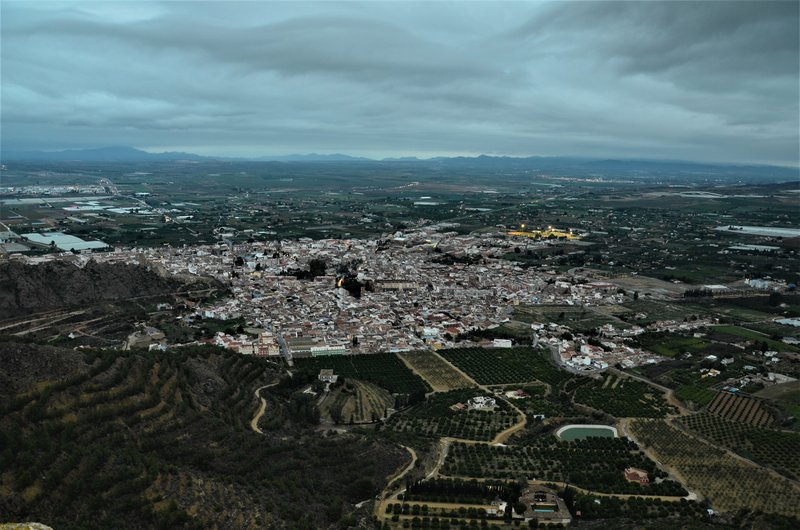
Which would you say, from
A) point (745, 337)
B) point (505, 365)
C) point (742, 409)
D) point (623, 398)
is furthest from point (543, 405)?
Result: point (745, 337)

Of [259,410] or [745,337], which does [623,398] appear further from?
[259,410]

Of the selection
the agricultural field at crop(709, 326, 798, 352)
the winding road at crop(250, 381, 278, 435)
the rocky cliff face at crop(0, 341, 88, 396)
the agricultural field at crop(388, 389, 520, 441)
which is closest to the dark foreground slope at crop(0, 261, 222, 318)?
the rocky cliff face at crop(0, 341, 88, 396)

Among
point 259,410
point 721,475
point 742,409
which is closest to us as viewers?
point 721,475

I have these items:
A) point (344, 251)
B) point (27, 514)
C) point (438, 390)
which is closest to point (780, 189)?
point (344, 251)

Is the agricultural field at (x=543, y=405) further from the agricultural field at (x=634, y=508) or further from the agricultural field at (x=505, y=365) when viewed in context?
the agricultural field at (x=634, y=508)

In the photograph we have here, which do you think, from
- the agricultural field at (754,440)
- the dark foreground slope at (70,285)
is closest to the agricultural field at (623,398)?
the agricultural field at (754,440)
